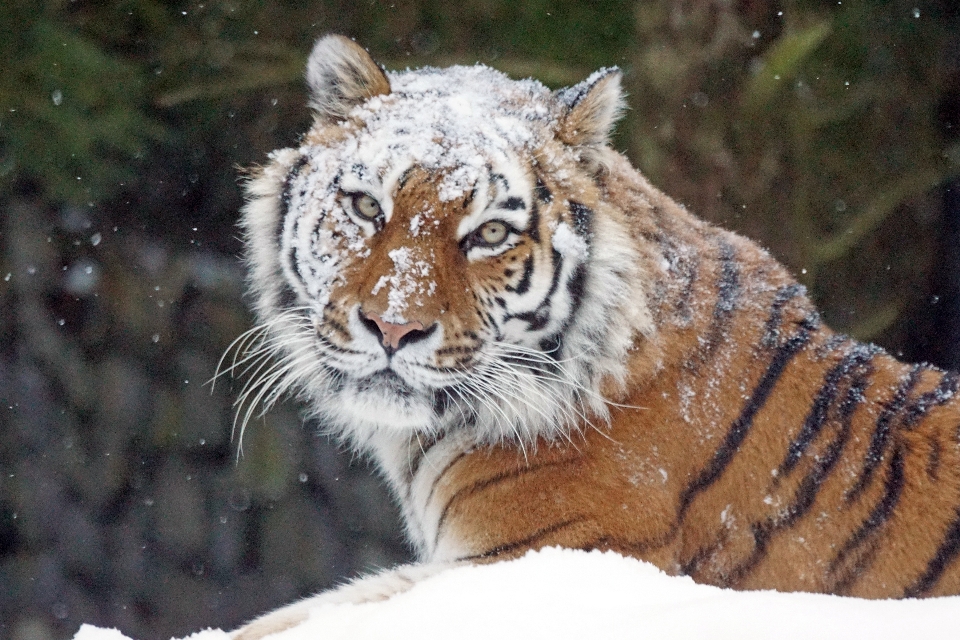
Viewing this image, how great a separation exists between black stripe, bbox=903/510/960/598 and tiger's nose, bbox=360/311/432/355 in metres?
0.99

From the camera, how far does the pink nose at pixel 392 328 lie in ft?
5.92

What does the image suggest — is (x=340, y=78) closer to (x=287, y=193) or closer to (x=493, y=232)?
(x=287, y=193)

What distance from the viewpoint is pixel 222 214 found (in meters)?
4.02

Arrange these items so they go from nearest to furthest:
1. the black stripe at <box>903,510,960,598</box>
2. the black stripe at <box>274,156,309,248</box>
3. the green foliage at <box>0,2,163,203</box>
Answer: the black stripe at <box>903,510,960,598</box> < the black stripe at <box>274,156,309,248</box> < the green foliage at <box>0,2,163,203</box>

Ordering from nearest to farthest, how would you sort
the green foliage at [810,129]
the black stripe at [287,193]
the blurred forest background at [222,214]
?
1. the black stripe at [287,193]
2. the blurred forest background at [222,214]
3. the green foliage at [810,129]

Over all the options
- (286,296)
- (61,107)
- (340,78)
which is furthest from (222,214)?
(340,78)

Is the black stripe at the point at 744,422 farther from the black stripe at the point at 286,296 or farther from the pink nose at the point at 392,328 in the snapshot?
the black stripe at the point at 286,296

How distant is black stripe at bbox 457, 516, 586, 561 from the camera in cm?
183

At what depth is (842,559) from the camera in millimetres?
1849

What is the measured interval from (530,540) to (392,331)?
0.46 m

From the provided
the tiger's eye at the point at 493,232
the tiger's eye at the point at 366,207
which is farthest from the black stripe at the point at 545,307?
the tiger's eye at the point at 366,207

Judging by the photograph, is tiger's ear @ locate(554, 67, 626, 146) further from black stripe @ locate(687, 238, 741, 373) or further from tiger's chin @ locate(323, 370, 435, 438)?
tiger's chin @ locate(323, 370, 435, 438)

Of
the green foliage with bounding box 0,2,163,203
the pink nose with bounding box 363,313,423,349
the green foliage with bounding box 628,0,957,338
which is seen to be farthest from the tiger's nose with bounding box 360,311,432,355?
the green foliage with bounding box 628,0,957,338

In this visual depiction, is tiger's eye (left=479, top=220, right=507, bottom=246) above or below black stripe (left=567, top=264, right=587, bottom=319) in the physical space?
above
